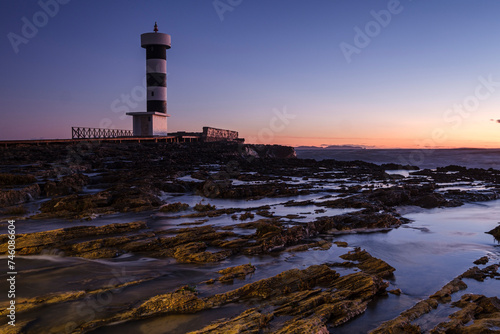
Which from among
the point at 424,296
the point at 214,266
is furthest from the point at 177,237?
the point at 424,296

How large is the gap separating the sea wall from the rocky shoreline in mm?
30458

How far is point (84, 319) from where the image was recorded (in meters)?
4.61

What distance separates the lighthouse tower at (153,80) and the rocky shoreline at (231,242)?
67.8ft

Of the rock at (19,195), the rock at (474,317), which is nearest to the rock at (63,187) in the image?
the rock at (19,195)

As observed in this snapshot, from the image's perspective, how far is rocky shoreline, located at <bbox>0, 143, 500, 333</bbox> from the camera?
4.68 metres

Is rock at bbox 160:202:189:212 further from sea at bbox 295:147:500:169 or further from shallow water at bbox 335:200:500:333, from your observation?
sea at bbox 295:147:500:169

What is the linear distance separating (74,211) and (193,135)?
39.5 meters

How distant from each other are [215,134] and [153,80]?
16.0m

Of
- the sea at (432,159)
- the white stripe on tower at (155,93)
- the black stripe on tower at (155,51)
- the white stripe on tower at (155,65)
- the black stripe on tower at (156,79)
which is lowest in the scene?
the sea at (432,159)

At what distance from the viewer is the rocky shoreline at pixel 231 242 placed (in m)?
4.68

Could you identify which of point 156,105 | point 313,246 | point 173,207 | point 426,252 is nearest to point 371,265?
point 313,246

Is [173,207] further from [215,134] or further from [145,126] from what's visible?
Result: [215,134]

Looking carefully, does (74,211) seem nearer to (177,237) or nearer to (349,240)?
(177,237)

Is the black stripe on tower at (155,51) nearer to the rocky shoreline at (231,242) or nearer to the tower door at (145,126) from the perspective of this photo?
the tower door at (145,126)
